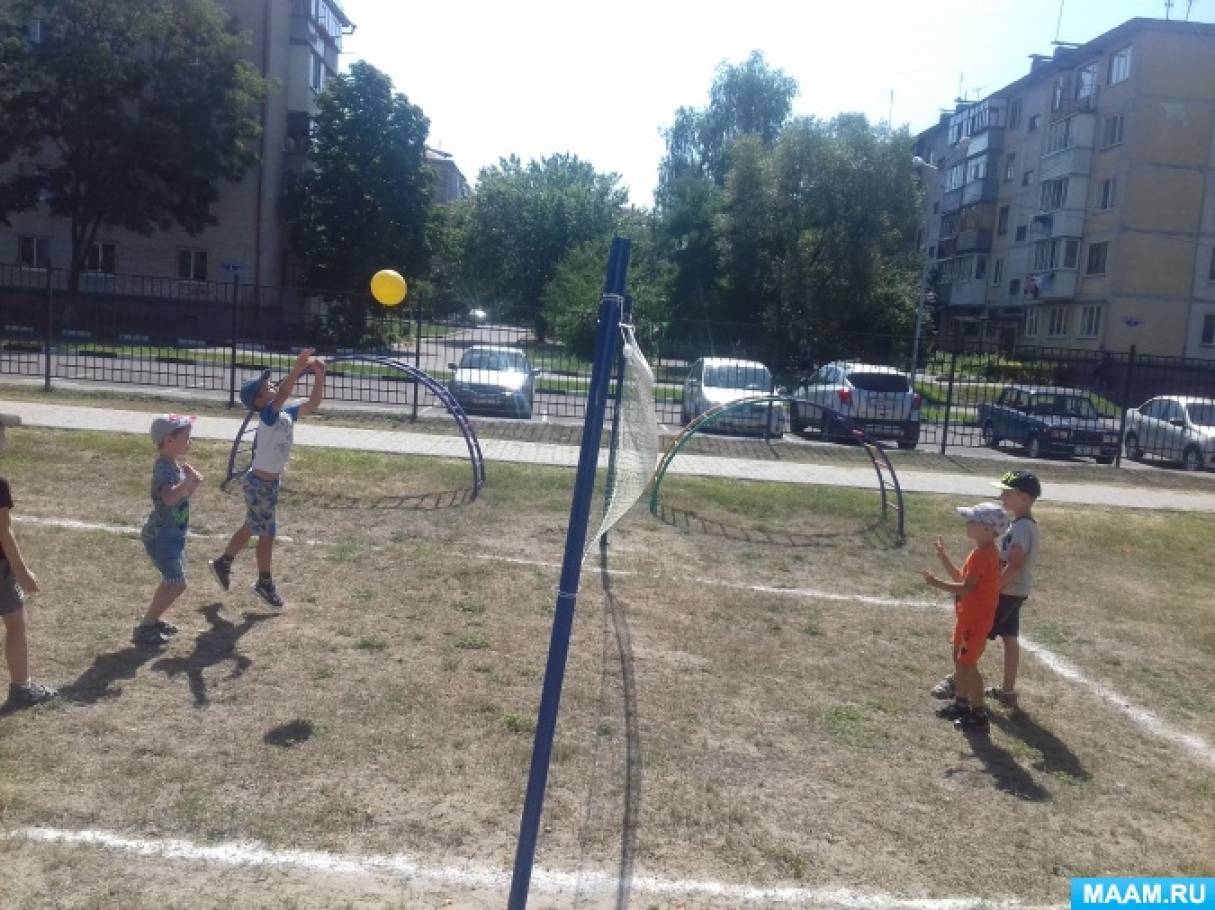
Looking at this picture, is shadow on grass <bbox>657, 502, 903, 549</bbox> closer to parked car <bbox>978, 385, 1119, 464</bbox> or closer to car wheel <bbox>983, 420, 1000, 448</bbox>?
car wheel <bbox>983, 420, 1000, 448</bbox>

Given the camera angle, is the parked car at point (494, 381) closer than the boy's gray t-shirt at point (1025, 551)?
No

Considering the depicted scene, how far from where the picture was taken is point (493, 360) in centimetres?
1864

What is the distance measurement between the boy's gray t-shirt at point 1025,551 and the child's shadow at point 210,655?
4164mm

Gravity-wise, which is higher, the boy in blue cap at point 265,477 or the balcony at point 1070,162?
the balcony at point 1070,162

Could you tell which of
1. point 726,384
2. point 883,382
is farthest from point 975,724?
point 883,382

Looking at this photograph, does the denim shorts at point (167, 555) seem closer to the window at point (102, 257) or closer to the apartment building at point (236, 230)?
the apartment building at point (236, 230)

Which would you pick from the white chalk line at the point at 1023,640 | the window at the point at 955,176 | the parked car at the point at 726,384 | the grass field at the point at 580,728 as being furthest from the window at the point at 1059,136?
the white chalk line at the point at 1023,640

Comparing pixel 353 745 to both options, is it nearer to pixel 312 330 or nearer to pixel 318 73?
pixel 312 330

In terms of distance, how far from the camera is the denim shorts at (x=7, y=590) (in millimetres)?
5051

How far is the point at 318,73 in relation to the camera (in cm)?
4859

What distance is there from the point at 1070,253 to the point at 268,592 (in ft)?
152

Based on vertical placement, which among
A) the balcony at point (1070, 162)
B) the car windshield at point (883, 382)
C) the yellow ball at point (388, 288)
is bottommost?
the car windshield at point (883, 382)

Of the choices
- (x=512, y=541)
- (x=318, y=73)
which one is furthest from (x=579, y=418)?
(x=318, y=73)

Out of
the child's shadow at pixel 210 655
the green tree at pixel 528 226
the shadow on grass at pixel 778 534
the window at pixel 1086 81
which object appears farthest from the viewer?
the green tree at pixel 528 226
